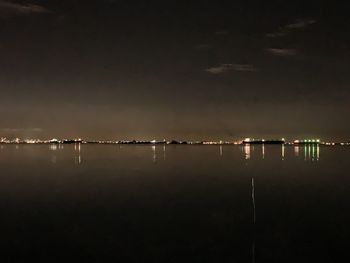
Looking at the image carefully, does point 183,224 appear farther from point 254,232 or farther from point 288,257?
point 288,257

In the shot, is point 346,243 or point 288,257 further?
point 346,243

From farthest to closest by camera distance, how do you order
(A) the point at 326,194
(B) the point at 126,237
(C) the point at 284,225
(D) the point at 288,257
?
1. (A) the point at 326,194
2. (C) the point at 284,225
3. (B) the point at 126,237
4. (D) the point at 288,257

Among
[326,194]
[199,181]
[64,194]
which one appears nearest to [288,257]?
[326,194]

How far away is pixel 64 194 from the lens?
88.4 feet

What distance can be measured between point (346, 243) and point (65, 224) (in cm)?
1046

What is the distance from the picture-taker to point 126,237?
613 inches

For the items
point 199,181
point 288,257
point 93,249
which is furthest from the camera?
point 199,181

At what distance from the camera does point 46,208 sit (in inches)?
856

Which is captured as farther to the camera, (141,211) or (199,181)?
(199,181)

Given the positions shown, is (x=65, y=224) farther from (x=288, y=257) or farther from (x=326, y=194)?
(x=326, y=194)

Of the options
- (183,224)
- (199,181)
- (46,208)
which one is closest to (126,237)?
(183,224)

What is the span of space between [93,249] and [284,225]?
7657 millimetres

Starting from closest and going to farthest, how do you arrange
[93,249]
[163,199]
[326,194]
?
[93,249], [163,199], [326,194]

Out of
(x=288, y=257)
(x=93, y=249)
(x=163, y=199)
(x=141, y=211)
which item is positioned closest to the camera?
(x=288, y=257)
